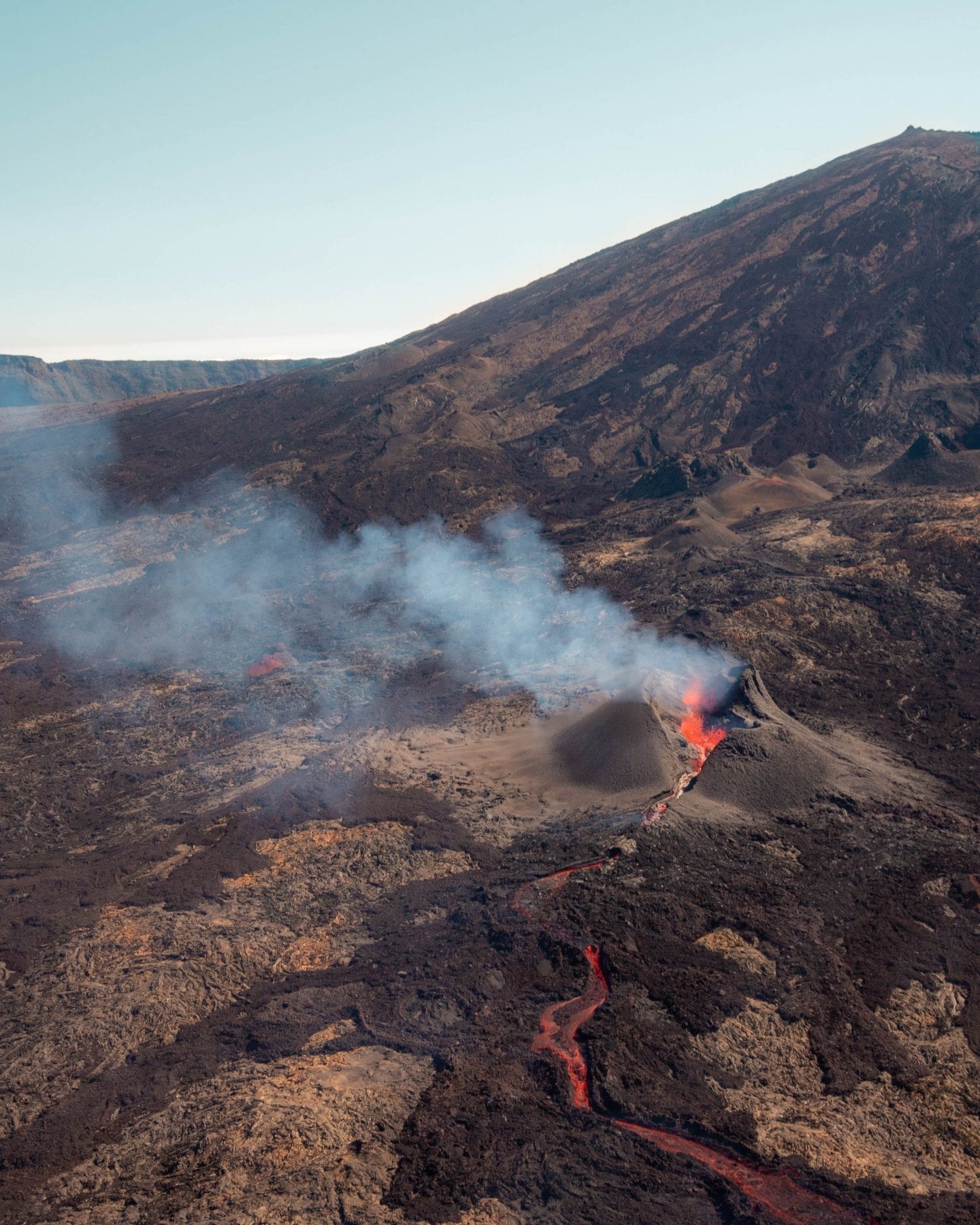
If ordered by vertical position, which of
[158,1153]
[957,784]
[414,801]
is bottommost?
[957,784]

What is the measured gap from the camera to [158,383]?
163 metres

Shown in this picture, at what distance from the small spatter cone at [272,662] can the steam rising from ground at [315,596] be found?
3.50 ft

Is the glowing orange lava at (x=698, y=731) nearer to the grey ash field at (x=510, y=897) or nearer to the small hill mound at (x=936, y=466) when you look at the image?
the grey ash field at (x=510, y=897)

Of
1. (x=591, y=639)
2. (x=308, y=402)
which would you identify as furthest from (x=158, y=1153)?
(x=308, y=402)

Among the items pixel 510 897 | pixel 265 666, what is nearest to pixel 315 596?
pixel 265 666

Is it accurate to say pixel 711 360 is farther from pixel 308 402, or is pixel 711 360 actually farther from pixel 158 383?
pixel 158 383

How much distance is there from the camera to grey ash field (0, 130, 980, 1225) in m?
12.1

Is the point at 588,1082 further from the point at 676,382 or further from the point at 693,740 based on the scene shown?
the point at 676,382

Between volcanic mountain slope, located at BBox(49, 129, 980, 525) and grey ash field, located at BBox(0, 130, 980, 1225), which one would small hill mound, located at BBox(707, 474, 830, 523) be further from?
volcanic mountain slope, located at BBox(49, 129, 980, 525)

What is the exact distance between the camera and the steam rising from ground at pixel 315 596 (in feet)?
111

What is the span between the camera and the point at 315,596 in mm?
45000

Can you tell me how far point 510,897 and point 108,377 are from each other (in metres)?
165

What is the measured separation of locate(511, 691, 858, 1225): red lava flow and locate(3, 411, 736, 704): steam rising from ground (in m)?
8.73

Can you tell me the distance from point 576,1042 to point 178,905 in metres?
9.94
